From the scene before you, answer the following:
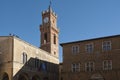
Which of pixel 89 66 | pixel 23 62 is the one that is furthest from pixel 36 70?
pixel 89 66

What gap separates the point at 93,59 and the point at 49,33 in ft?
88.1

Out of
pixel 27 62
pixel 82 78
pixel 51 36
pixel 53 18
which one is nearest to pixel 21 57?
pixel 27 62

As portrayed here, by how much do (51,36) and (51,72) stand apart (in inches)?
571

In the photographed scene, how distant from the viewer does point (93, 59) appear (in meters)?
38.1

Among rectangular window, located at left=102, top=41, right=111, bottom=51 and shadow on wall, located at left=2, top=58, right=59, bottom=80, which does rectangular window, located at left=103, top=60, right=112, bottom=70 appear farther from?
shadow on wall, located at left=2, top=58, right=59, bottom=80

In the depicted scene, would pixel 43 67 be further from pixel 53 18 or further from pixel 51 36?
pixel 53 18

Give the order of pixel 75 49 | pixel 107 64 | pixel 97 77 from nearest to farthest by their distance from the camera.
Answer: pixel 107 64, pixel 97 77, pixel 75 49

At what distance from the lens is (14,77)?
38.1 meters

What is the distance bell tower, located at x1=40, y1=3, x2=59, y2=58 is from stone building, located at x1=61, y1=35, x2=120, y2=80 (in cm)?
2112

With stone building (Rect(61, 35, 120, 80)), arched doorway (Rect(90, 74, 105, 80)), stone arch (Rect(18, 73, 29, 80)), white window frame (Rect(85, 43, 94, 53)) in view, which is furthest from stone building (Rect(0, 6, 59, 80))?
arched doorway (Rect(90, 74, 105, 80))

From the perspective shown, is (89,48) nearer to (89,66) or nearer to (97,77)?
(89,66)

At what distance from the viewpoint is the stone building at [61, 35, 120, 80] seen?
36.3 m

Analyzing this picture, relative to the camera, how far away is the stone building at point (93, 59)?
36.3m

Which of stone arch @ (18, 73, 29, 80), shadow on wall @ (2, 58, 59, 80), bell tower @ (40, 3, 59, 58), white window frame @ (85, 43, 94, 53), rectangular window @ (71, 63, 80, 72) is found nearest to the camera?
white window frame @ (85, 43, 94, 53)
